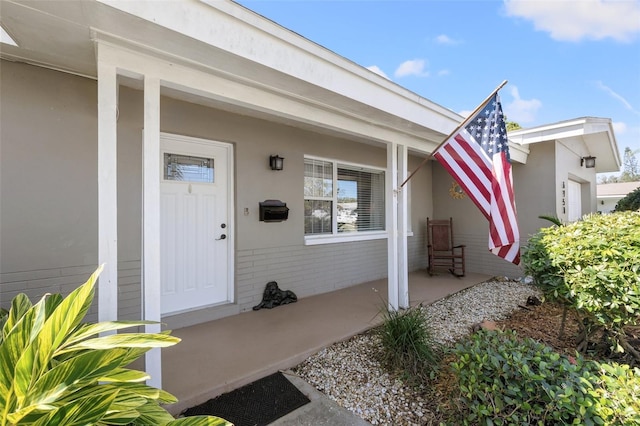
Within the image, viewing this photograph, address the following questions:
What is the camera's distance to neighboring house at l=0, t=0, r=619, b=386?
74.1 inches

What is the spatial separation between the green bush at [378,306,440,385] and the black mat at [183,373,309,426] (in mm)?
853

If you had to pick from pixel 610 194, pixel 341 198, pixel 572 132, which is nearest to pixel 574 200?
pixel 572 132

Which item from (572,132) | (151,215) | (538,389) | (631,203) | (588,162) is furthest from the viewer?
(631,203)

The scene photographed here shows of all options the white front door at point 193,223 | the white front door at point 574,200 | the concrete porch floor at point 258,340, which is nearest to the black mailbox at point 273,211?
the white front door at point 193,223

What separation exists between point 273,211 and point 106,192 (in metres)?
2.35

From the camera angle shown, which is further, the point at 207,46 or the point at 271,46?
the point at 271,46

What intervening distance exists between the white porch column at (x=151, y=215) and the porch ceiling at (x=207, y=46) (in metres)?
0.35

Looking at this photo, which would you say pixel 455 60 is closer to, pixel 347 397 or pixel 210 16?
pixel 210 16

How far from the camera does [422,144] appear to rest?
4371mm

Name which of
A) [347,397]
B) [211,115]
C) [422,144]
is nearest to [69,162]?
[211,115]

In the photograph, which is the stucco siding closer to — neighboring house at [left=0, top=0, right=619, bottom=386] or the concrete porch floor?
neighboring house at [left=0, top=0, right=619, bottom=386]

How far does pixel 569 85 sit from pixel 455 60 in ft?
16.2

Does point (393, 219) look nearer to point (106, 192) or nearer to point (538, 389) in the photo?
point (538, 389)

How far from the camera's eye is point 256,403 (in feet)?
7.25
